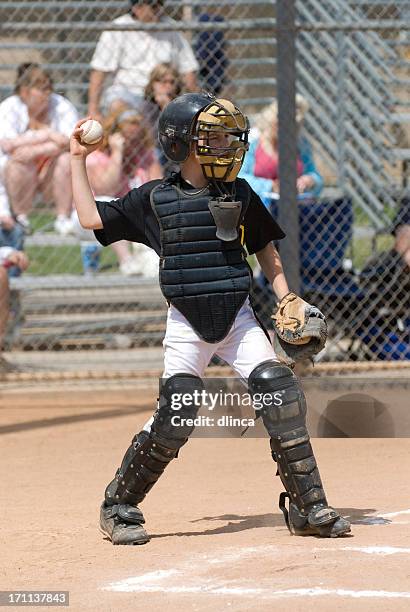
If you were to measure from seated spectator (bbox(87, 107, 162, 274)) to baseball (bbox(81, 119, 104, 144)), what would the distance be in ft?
12.5

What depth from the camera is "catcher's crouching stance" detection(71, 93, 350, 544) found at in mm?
4113

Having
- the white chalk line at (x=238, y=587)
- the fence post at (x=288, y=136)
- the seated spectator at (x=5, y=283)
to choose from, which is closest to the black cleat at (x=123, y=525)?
the white chalk line at (x=238, y=587)

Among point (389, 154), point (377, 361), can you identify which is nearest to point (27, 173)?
point (377, 361)

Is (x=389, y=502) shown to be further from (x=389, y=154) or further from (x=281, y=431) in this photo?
(x=389, y=154)

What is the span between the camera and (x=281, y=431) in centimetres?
410

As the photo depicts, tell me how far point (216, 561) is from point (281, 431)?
54 centimetres

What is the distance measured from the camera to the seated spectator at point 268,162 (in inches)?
303

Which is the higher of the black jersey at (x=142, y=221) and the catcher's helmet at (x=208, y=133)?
the catcher's helmet at (x=208, y=133)

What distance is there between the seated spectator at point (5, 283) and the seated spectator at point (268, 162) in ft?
5.35

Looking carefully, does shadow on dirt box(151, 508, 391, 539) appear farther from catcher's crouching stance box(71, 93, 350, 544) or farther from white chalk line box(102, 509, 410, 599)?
white chalk line box(102, 509, 410, 599)

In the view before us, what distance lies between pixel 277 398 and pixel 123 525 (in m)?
0.76

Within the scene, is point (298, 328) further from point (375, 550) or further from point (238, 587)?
point (238, 587)

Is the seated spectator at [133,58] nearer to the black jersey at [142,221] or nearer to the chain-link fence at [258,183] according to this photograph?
the chain-link fence at [258,183]

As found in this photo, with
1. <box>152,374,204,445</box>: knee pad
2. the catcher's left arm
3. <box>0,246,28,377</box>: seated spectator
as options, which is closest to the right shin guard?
<box>152,374,204,445</box>: knee pad
